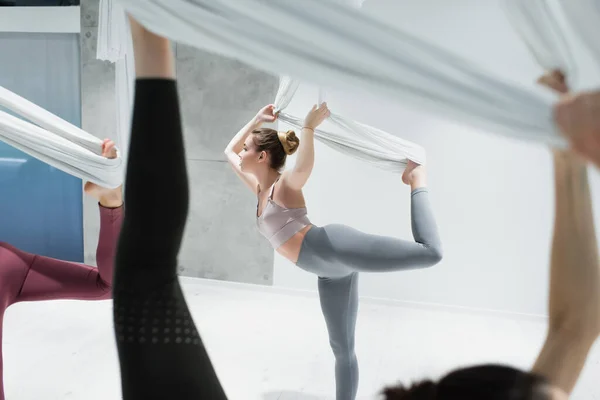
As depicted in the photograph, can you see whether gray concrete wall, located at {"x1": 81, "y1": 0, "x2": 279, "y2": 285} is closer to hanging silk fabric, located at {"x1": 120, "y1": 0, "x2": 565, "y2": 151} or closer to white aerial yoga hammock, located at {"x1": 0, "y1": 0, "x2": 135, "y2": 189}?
white aerial yoga hammock, located at {"x1": 0, "y1": 0, "x2": 135, "y2": 189}

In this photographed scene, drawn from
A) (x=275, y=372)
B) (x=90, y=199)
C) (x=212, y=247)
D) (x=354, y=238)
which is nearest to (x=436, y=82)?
(x=354, y=238)

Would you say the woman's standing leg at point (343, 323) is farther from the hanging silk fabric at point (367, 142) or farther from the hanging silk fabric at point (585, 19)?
the hanging silk fabric at point (585, 19)

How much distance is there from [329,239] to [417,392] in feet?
3.57

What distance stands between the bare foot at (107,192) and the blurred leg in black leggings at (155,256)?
2.56 feet

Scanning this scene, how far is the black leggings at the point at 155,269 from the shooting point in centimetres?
54

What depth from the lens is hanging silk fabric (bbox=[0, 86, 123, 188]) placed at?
129 centimetres

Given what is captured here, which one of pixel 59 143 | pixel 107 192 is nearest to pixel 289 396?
pixel 107 192

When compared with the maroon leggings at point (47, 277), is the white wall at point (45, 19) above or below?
→ above

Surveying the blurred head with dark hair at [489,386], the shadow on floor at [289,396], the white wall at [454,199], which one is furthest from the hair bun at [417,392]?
the white wall at [454,199]

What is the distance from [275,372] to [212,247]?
4.67 feet

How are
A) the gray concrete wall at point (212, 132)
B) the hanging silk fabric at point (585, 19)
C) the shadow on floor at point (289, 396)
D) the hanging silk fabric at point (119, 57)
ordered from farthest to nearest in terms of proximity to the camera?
the gray concrete wall at point (212, 132) → the shadow on floor at point (289, 396) → the hanging silk fabric at point (119, 57) → the hanging silk fabric at point (585, 19)

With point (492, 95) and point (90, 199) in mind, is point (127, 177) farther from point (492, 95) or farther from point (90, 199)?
point (90, 199)

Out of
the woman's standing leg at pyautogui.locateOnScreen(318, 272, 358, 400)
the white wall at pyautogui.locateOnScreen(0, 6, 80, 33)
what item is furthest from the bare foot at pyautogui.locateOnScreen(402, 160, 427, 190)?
the white wall at pyautogui.locateOnScreen(0, 6, 80, 33)

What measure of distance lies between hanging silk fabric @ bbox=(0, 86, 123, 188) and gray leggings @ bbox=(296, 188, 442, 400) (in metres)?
0.72
